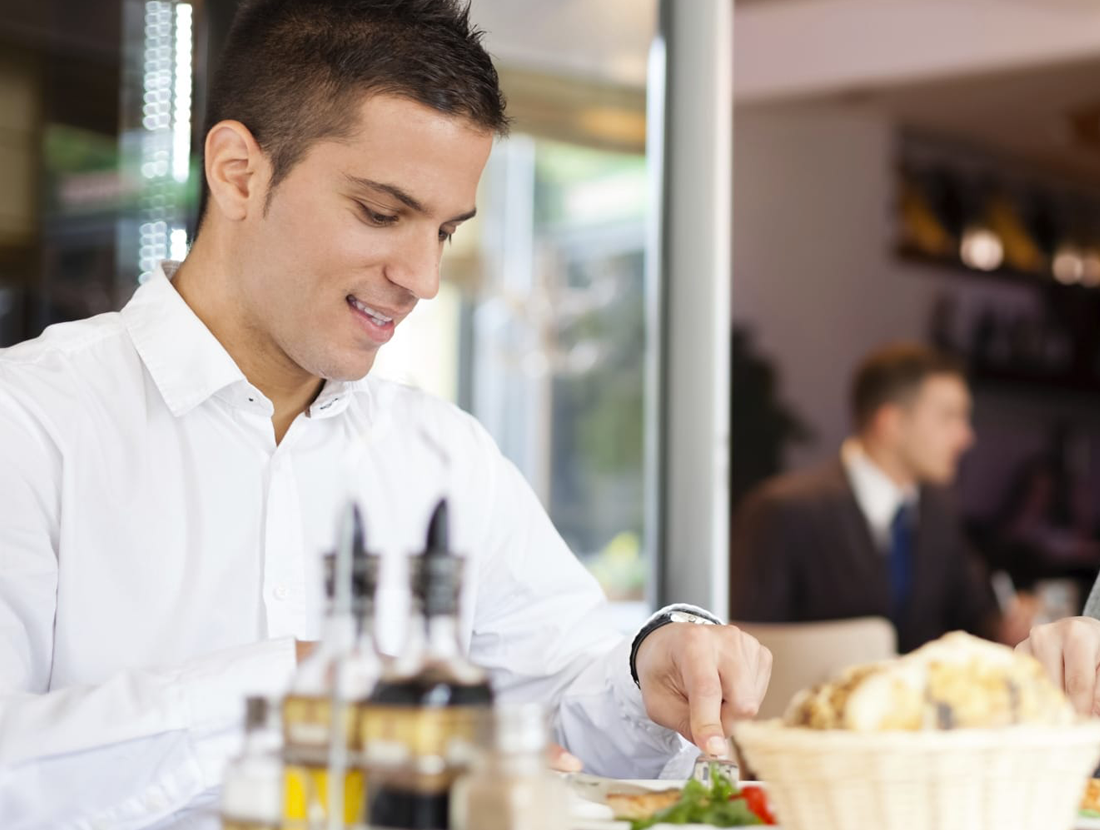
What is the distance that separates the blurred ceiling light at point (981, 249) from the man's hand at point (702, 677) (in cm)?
600

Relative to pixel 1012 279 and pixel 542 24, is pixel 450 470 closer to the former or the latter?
pixel 542 24

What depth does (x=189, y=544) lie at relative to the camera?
157cm

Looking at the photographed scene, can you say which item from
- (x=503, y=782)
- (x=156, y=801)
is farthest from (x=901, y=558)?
(x=503, y=782)

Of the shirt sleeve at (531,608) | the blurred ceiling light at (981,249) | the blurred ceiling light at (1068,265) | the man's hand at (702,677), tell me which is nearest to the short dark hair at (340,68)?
the shirt sleeve at (531,608)

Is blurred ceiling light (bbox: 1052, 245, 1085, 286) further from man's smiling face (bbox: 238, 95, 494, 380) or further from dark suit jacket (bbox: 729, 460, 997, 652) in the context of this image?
man's smiling face (bbox: 238, 95, 494, 380)

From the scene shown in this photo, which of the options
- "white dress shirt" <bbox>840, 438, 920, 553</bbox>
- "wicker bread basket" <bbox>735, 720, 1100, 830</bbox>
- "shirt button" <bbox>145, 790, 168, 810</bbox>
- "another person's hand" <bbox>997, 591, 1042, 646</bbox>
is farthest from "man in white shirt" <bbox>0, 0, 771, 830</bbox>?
"white dress shirt" <bbox>840, 438, 920, 553</bbox>

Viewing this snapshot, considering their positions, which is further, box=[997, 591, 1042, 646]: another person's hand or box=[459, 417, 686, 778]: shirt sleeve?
box=[997, 591, 1042, 646]: another person's hand

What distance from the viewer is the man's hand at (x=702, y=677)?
138 cm

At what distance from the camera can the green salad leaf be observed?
3.30 ft

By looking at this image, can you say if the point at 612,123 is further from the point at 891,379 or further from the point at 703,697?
the point at 703,697

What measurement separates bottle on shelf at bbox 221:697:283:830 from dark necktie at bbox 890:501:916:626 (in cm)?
470

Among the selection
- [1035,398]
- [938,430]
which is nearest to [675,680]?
[938,430]

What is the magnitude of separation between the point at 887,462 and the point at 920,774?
4.49 m

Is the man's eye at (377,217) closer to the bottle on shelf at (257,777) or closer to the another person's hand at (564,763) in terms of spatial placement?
the another person's hand at (564,763)
